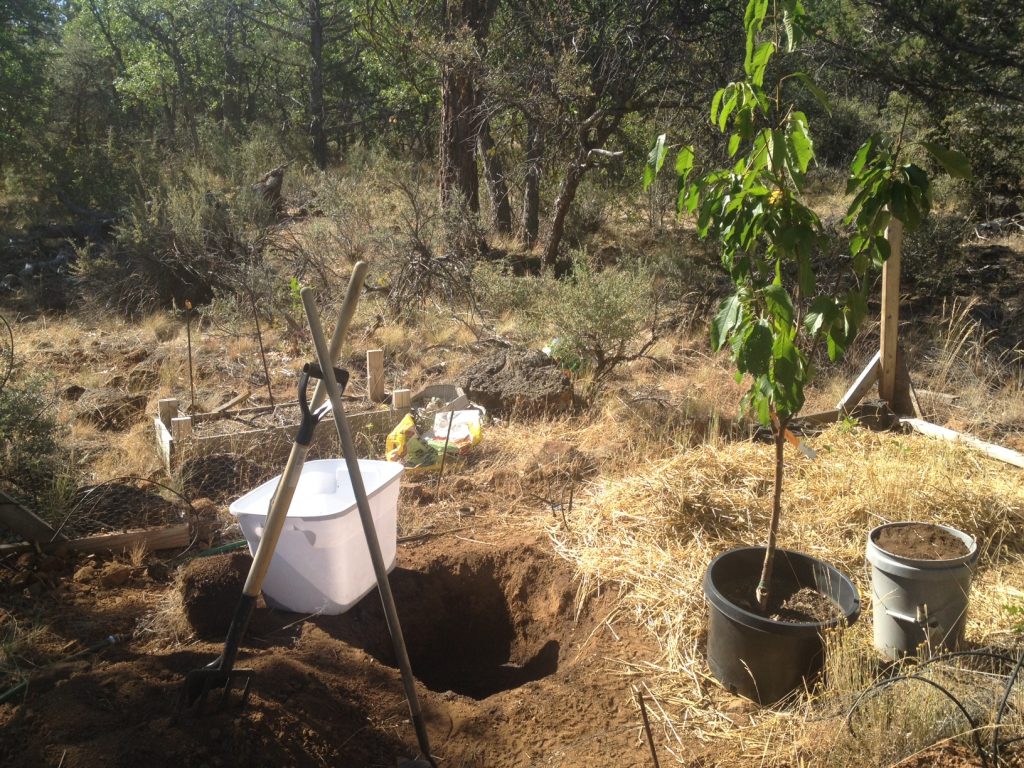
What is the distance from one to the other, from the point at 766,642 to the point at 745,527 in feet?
4.23

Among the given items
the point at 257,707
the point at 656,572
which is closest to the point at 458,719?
the point at 257,707

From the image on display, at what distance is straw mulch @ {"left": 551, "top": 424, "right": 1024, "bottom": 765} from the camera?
2900 mm

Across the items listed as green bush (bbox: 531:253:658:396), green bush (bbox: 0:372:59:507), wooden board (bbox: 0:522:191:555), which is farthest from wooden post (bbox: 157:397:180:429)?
green bush (bbox: 531:253:658:396)

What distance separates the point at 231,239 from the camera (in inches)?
379

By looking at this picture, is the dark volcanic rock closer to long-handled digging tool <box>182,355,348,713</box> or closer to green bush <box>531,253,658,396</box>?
green bush <box>531,253,658,396</box>

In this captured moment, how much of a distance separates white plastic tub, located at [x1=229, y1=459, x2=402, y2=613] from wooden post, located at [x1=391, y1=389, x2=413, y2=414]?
206 centimetres

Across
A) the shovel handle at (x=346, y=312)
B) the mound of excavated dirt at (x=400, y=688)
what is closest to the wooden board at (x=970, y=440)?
the mound of excavated dirt at (x=400, y=688)

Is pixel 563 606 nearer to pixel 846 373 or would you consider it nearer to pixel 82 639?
pixel 82 639

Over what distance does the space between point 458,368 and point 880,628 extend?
14.5ft

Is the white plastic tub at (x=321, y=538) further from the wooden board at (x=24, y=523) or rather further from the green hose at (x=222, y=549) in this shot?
the wooden board at (x=24, y=523)

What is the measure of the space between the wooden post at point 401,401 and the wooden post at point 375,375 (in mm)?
380

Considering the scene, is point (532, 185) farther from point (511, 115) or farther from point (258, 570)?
point (258, 570)

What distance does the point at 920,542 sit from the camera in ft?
10.1

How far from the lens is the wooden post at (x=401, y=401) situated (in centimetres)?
562
